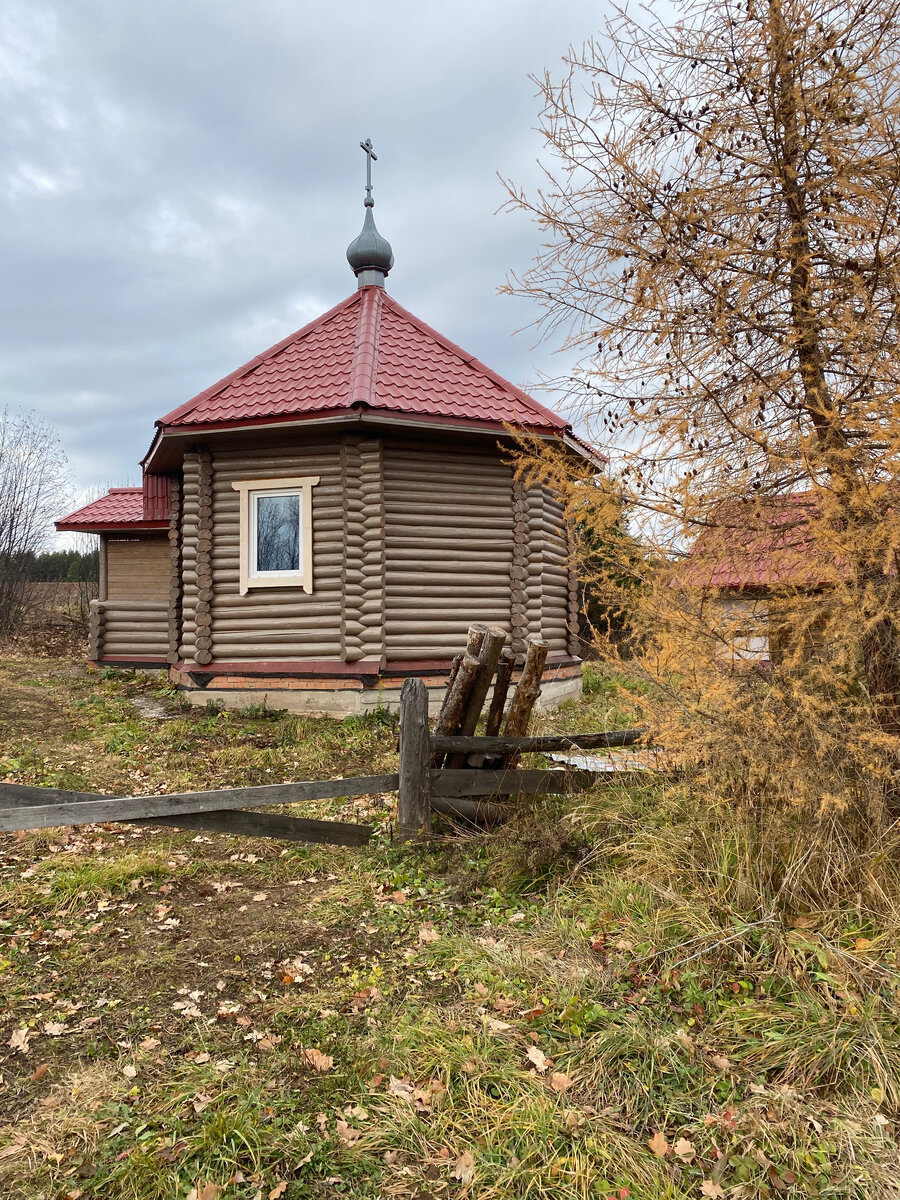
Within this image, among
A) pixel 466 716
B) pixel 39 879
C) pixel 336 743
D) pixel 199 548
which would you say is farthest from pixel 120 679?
pixel 466 716

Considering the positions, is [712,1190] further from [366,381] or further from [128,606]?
[128,606]

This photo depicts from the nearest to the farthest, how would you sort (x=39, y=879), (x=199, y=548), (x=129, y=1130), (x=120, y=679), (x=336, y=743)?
(x=129, y=1130)
(x=39, y=879)
(x=336, y=743)
(x=199, y=548)
(x=120, y=679)

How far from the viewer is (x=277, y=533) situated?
11.0 meters

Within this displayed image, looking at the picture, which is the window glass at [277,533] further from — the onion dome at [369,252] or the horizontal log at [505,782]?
the horizontal log at [505,782]

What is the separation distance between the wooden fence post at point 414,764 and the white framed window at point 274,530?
5743 millimetres

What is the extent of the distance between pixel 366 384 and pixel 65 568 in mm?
28765

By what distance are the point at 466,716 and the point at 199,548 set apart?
22.7ft

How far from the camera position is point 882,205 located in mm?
3795

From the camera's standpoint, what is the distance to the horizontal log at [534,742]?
211 inches

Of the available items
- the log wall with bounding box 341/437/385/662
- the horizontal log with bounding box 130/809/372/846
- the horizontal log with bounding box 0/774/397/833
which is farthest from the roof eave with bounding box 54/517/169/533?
the horizontal log with bounding box 130/809/372/846

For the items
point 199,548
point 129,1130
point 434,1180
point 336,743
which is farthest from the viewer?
point 199,548

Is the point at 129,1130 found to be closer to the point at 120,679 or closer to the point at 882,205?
the point at 882,205

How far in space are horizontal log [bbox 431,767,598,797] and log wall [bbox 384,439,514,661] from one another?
5.24 metres

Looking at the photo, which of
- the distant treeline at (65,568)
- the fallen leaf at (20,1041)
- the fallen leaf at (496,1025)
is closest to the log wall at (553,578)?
the fallen leaf at (496,1025)
